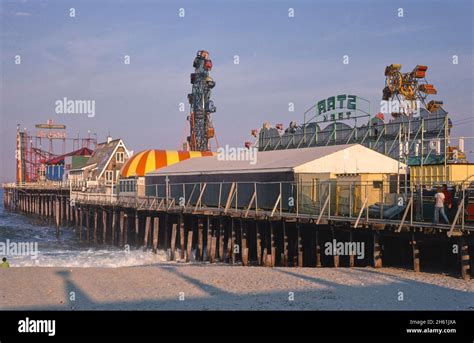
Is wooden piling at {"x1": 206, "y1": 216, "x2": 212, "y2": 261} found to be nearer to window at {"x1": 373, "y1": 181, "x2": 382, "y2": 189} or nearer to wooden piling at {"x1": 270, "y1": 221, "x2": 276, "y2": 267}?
wooden piling at {"x1": 270, "y1": 221, "x2": 276, "y2": 267}

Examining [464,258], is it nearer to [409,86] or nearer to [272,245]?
[272,245]

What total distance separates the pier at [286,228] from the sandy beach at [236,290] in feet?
5.54

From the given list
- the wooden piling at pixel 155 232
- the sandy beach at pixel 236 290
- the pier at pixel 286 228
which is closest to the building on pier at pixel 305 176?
the pier at pixel 286 228

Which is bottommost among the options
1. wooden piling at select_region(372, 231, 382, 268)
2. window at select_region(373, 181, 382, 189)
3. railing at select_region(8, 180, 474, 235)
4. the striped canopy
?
wooden piling at select_region(372, 231, 382, 268)

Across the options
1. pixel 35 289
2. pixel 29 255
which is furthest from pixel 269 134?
pixel 35 289

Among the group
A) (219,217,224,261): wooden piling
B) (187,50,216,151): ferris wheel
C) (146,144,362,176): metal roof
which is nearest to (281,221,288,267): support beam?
(146,144,362,176): metal roof

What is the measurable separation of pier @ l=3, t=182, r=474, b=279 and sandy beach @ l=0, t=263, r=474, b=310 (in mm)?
1689

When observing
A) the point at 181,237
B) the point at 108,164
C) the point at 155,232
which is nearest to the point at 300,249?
the point at 181,237

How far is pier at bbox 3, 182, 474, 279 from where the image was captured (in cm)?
2230

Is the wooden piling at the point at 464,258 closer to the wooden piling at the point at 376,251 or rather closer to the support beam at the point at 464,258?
the support beam at the point at 464,258

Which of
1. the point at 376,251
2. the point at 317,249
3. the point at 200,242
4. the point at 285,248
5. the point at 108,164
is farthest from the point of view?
the point at 108,164

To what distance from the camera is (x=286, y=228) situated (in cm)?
2811

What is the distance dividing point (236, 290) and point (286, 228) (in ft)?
33.9
